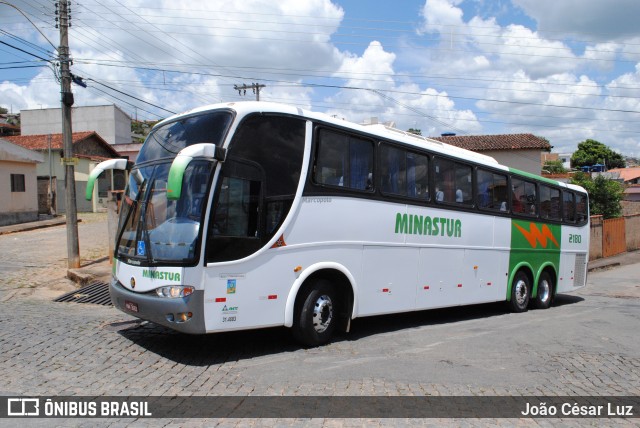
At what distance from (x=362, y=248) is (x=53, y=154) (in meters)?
32.0

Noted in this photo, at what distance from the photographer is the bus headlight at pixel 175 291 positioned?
599 centimetres

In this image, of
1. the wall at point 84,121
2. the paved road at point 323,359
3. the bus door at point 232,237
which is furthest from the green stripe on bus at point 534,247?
the wall at point 84,121

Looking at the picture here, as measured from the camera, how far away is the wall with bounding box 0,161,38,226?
2598 centimetres

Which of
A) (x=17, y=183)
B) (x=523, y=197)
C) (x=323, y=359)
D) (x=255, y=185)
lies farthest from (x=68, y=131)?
(x=17, y=183)

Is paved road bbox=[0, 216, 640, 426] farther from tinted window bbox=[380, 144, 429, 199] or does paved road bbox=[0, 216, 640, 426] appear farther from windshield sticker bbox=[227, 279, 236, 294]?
tinted window bbox=[380, 144, 429, 199]

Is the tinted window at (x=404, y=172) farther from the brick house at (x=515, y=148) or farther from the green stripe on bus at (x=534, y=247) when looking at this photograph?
the brick house at (x=515, y=148)

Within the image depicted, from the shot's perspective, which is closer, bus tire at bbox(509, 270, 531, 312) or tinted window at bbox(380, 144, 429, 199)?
tinted window at bbox(380, 144, 429, 199)

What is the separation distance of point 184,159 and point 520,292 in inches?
372

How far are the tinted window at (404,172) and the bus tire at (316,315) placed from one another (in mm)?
1960

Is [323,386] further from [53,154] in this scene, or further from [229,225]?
[53,154]

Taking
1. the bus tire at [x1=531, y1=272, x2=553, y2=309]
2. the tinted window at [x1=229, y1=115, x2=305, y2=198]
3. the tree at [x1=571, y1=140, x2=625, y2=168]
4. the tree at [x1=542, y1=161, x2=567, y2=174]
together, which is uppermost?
the tree at [x1=571, y1=140, x2=625, y2=168]

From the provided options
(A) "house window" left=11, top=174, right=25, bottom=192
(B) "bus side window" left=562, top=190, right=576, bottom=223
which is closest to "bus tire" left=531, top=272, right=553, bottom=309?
(B) "bus side window" left=562, top=190, right=576, bottom=223

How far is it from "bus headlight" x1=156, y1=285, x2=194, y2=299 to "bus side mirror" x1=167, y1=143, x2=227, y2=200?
1166 mm

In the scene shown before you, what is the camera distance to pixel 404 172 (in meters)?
8.77
